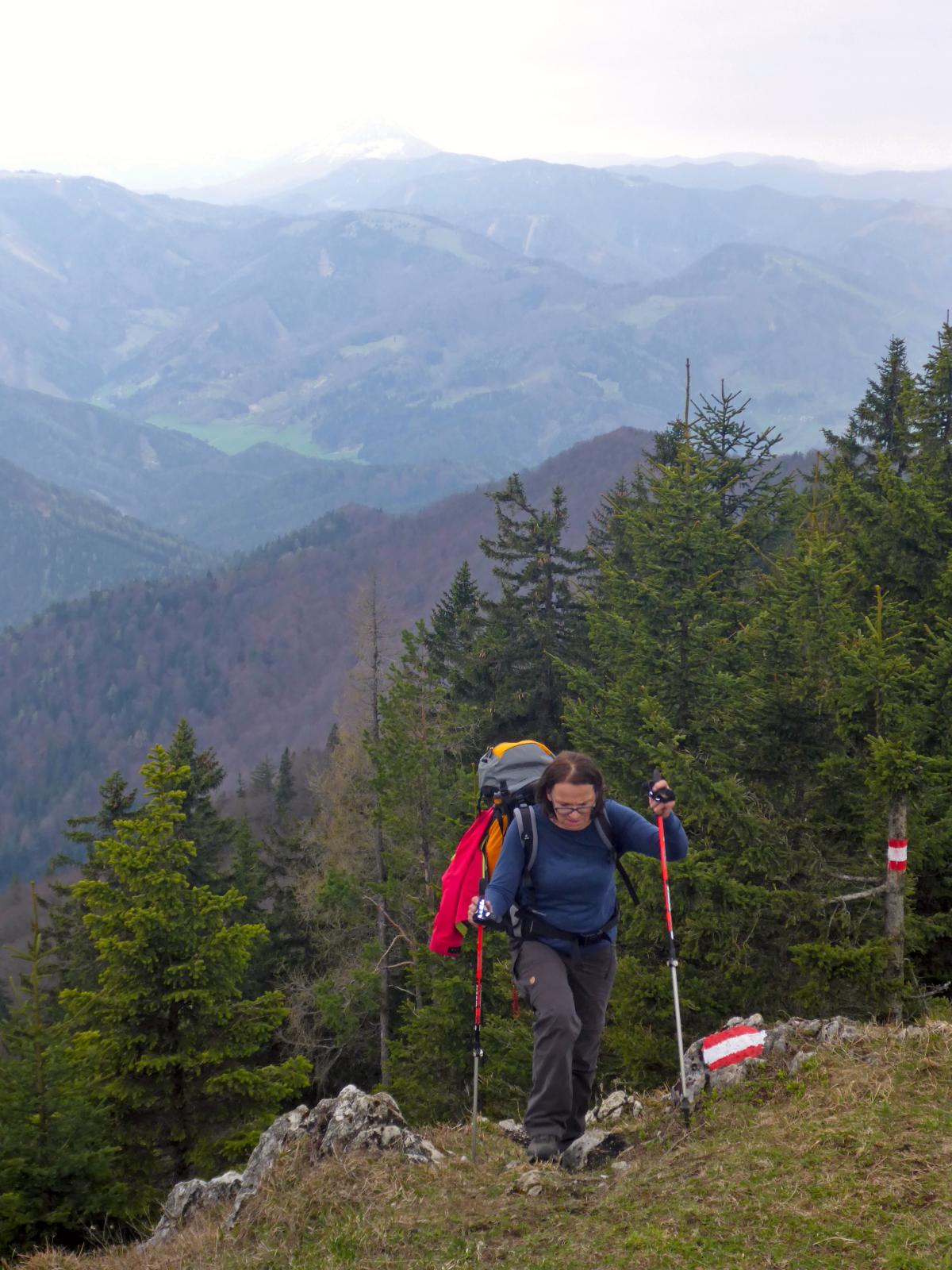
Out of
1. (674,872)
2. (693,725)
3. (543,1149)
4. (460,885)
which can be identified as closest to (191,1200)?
(543,1149)

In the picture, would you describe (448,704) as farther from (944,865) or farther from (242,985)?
(944,865)

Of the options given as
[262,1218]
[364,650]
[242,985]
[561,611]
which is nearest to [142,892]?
[262,1218]

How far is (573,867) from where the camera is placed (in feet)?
23.0

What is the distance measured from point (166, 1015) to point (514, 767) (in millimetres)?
10473

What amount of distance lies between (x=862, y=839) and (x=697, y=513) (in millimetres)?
8956

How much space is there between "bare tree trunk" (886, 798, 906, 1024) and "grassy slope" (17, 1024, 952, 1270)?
364cm

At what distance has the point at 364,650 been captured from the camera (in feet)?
96.7

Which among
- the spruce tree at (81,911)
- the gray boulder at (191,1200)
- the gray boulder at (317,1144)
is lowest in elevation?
the spruce tree at (81,911)

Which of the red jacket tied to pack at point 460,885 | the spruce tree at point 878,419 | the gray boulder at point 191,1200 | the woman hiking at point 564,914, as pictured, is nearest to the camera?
the woman hiking at point 564,914

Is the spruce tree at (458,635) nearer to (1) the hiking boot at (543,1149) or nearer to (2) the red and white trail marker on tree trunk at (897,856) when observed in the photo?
(2) the red and white trail marker on tree trunk at (897,856)

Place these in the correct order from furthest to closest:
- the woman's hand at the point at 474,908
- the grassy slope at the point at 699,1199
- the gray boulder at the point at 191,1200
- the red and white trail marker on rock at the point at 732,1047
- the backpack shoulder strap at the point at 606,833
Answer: the gray boulder at the point at 191,1200, the red and white trail marker on rock at the point at 732,1047, the backpack shoulder strap at the point at 606,833, the woman's hand at the point at 474,908, the grassy slope at the point at 699,1199

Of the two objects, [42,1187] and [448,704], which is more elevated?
[448,704]

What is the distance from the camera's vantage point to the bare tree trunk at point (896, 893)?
11039 millimetres

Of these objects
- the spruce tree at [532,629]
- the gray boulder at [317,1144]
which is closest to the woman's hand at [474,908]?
the gray boulder at [317,1144]
